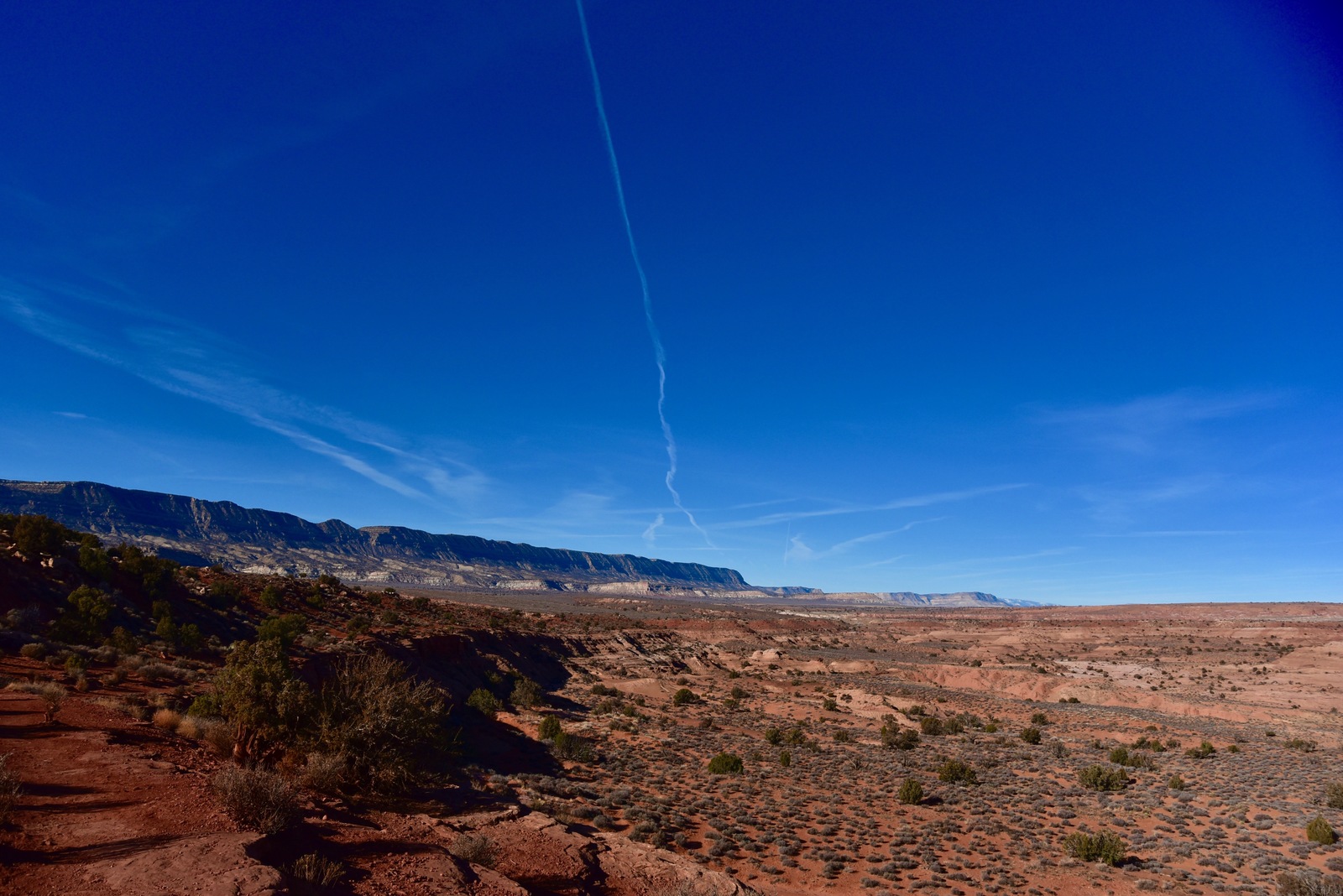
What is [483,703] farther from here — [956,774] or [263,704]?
[956,774]

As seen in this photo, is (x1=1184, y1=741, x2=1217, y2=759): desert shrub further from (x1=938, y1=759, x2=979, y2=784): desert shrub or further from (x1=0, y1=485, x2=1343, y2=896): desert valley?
(x1=938, y1=759, x2=979, y2=784): desert shrub

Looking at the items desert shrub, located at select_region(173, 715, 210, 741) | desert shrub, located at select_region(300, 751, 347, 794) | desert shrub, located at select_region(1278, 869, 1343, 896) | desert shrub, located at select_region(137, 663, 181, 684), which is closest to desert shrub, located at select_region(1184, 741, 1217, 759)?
desert shrub, located at select_region(1278, 869, 1343, 896)

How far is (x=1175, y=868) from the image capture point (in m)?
15.9

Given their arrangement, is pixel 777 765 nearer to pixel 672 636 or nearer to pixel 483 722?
pixel 483 722

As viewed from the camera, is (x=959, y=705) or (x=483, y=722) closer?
(x=483, y=722)

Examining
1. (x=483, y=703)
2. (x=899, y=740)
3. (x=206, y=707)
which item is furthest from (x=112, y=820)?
(x=899, y=740)

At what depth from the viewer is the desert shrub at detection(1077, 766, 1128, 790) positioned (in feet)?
78.5

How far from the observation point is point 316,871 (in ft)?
28.3

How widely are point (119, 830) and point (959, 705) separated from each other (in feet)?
162

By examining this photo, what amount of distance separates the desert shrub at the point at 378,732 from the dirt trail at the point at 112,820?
2.42 meters

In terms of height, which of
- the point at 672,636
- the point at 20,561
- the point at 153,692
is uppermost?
the point at 20,561

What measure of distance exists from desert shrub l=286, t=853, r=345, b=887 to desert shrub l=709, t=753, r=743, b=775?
57.4 feet

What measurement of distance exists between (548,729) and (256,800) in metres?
19.4

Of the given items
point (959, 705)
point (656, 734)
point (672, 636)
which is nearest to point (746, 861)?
point (656, 734)
